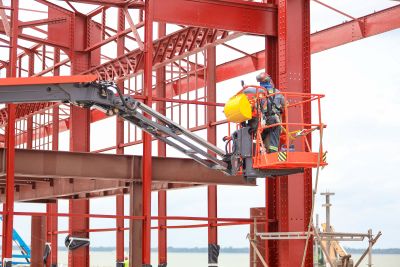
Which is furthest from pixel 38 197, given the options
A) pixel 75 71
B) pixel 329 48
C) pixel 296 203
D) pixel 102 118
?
pixel 102 118

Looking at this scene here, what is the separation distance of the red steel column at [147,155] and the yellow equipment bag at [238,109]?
15.2ft

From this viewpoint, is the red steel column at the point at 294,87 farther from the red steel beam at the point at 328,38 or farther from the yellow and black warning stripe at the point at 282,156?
the red steel beam at the point at 328,38

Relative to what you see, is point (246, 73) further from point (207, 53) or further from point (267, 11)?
point (267, 11)

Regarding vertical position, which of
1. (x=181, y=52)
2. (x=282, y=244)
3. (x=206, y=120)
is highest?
(x=181, y=52)

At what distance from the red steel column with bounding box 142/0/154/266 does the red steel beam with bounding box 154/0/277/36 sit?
72 cm

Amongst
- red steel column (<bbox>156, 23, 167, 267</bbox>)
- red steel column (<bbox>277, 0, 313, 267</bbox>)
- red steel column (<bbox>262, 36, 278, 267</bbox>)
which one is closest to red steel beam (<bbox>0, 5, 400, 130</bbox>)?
red steel column (<bbox>156, 23, 167, 267</bbox>)

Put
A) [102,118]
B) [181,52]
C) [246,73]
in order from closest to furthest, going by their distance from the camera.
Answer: [181,52]
[246,73]
[102,118]

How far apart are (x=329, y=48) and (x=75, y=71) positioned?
10829 millimetres

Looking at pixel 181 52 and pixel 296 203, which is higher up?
pixel 181 52

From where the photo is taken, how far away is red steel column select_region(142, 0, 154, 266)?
24.1 meters

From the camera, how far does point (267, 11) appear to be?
27547 millimetres

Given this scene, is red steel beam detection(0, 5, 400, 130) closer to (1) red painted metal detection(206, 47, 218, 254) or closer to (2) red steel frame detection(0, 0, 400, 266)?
(2) red steel frame detection(0, 0, 400, 266)

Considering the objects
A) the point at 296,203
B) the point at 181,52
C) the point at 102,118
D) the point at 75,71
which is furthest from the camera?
the point at 102,118

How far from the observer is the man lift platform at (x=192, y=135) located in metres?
18.9
